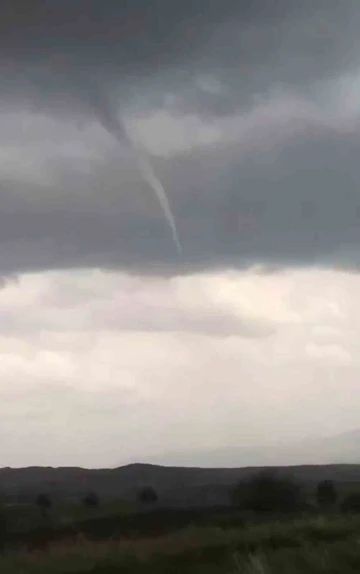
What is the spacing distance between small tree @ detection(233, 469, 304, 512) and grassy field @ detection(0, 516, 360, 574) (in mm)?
50525

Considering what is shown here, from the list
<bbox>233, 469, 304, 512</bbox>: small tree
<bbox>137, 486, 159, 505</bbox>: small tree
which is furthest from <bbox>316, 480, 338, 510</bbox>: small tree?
<bbox>137, 486, 159, 505</bbox>: small tree

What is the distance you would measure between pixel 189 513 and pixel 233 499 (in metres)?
14.4

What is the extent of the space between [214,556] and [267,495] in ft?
201

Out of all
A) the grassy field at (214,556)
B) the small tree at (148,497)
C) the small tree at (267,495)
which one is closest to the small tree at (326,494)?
the small tree at (267,495)

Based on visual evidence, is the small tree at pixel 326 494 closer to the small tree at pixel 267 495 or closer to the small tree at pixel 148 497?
the small tree at pixel 267 495

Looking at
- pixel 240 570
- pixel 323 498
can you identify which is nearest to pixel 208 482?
pixel 323 498

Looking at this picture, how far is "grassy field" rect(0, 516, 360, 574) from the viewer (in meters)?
25.4

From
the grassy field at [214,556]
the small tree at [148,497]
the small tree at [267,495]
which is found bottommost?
the grassy field at [214,556]

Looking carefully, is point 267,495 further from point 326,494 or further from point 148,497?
point 148,497

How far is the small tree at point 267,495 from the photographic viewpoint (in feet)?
283

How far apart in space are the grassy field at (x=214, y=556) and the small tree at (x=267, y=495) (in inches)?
1989

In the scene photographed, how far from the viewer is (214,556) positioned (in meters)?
28.9

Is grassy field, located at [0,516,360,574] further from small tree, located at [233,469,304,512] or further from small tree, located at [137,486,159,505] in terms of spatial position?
small tree, located at [137,486,159,505]

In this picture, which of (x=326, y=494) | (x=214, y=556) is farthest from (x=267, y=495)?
(x=214, y=556)
